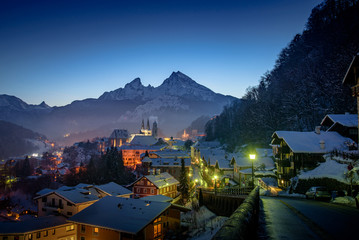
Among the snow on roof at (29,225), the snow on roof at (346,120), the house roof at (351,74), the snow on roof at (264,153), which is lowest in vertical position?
the snow on roof at (29,225)

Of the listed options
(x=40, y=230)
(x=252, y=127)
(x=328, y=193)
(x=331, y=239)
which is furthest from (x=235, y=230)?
(x=252, y=127)

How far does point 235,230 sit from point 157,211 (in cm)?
2880

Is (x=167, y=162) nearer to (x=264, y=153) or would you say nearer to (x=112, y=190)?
(x=112, y=190)

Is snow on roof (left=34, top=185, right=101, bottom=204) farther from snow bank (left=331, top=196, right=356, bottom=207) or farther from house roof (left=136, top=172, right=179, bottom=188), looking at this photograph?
snow bank (left=331, top=196, right=356, bottom=207)

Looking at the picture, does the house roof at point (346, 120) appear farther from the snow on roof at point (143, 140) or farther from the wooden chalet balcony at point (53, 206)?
the snow on roof at point (143, 140)

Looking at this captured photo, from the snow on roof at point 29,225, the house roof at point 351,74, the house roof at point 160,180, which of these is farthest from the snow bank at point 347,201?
the house roof at point 160,180

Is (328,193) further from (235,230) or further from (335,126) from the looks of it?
(235,230)

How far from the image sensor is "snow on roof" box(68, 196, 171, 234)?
2802cm

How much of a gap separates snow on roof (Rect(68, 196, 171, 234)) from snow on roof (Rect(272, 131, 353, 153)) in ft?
68.1

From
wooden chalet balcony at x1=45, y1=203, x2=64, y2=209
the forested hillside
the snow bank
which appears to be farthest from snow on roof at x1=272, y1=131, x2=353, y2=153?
wooden chalet balcony at x1=45, y1=203, x2=64, y2=209

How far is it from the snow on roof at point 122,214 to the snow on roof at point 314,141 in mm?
20751

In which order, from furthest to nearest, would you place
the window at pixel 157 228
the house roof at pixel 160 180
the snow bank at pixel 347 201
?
the house roof at pixel 160 180, the window at pixel 157 228, the snow bank at pixel 347 201

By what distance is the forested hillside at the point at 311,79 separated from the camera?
46469 mm

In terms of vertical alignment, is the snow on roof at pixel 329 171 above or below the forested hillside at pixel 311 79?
below
